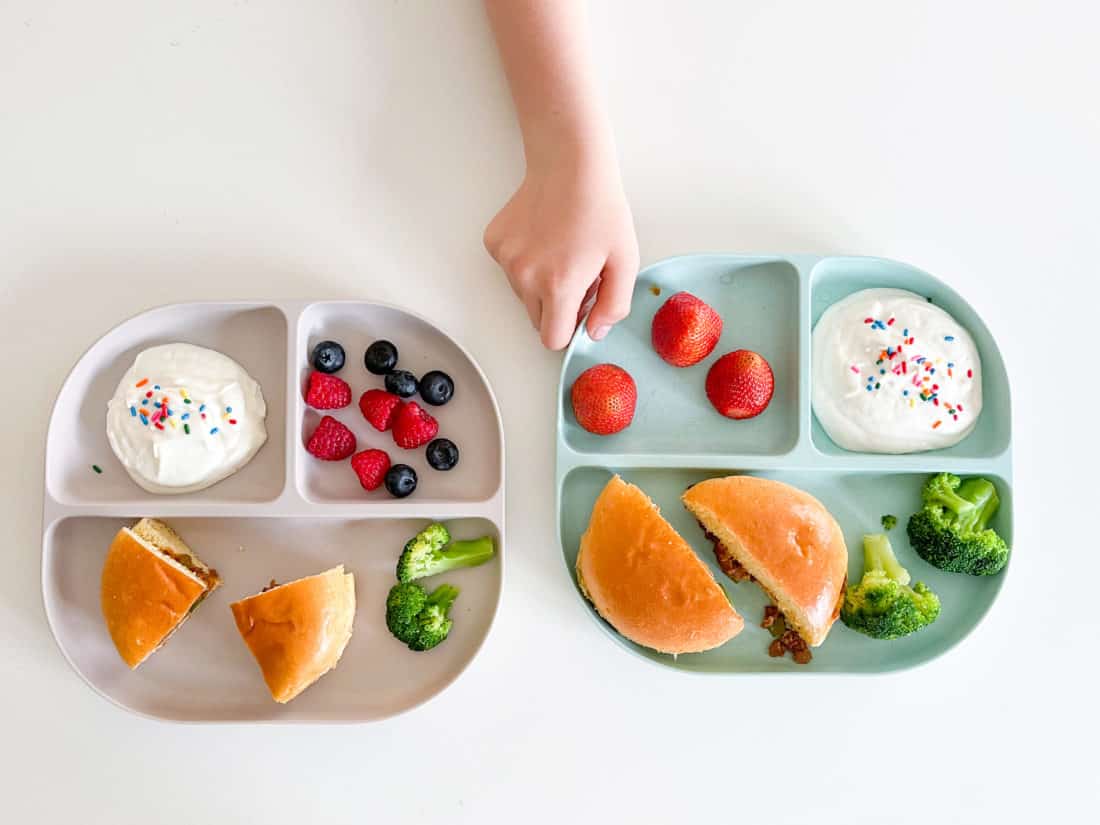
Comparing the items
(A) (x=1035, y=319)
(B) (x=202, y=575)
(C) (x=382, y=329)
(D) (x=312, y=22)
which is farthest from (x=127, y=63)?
(A) (x=1035, y=319)

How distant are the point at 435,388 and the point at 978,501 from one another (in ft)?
3.17

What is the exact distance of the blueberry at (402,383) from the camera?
1521mm

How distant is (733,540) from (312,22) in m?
1.20

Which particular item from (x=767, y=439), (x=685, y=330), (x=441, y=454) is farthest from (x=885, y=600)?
(x=441, y=454)

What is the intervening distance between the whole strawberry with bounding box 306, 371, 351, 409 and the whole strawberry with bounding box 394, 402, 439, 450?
0.34 feet

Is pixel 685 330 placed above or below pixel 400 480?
above

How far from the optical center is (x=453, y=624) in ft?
5.16

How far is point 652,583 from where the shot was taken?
1.43m

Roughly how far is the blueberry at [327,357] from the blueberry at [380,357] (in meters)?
0.05

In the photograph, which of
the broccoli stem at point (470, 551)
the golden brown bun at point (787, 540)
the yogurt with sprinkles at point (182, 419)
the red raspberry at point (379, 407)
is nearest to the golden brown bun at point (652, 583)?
the golden brown bun at point (787, 540)

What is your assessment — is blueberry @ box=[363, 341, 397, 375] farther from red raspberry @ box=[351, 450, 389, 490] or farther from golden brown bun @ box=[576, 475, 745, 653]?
golden brown bun @ box=[576, 475, 745, 653]

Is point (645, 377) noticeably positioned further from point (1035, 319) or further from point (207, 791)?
point (207, 791)

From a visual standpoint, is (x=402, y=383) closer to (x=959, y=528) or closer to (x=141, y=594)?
(x=141, y=594)

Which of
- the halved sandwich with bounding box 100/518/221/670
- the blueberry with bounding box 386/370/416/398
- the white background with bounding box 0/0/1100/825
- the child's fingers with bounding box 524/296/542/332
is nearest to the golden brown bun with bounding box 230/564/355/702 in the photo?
the halved sandwich with bounding box 100/518/221/670
